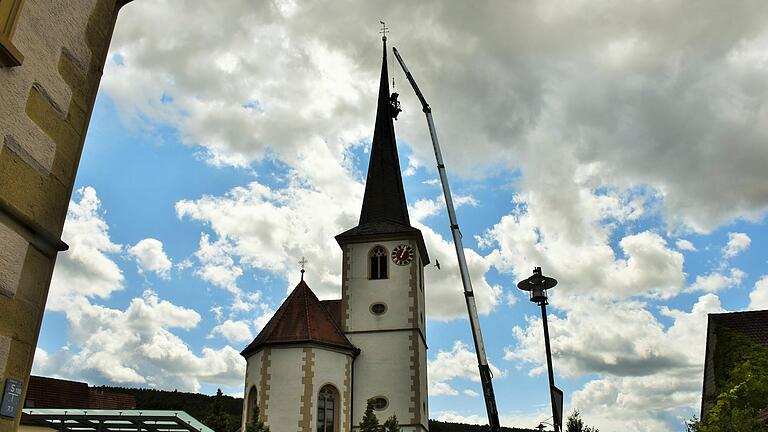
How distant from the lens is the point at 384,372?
30.4 m

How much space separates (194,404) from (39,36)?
115m

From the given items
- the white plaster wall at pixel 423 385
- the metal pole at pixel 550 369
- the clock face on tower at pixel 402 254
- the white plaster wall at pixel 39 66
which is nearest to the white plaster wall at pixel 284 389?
the white plaster wall at pixel 423 385

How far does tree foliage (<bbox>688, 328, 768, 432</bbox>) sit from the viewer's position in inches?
751

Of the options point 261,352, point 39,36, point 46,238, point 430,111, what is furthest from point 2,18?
point 430,111

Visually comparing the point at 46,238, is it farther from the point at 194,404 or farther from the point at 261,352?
the point at 194,404

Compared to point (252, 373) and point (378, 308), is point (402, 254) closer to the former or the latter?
point (378, 308)

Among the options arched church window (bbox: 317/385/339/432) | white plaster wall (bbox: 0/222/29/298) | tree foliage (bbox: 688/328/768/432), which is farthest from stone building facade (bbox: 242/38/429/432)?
white plaster wall (bbox: 0/222/29/298)

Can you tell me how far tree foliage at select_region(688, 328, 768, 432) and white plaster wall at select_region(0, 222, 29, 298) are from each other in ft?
63.5

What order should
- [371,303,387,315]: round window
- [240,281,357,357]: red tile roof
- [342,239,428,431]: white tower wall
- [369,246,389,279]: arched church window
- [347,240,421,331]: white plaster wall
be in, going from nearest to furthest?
[240,281,357,357]: red tile roof
[342,239,428,431]: white tower wall
[347,240,421,331]: white plaster wall
[371,303,387,315]: round window
[369,246,389,279]: arched church window

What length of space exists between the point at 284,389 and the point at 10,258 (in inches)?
962

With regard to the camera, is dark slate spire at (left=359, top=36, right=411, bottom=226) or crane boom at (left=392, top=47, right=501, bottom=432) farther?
dark slate spire at (left=359, top=36, right=411, bottom=226)

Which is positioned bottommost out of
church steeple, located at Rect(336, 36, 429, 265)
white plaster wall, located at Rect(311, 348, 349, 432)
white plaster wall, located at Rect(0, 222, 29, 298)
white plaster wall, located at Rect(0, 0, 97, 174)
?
white plaster wall, located at Rect(0, 222, 29, 298)

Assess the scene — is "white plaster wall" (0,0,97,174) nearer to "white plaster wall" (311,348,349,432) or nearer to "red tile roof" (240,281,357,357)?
"red tile roof" (240,281,357,357)

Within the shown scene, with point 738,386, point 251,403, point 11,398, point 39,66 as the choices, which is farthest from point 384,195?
point 11,398
